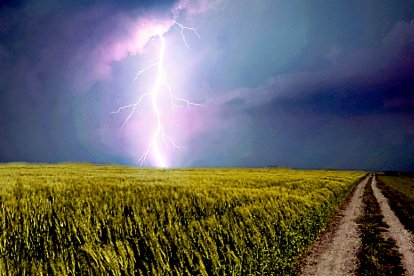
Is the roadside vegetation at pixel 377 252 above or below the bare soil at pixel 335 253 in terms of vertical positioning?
below

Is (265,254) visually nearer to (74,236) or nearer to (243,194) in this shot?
(74,236)

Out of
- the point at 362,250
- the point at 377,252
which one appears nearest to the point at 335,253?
the point at 362,250

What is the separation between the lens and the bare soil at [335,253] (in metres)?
9.66

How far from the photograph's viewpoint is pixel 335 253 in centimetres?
1149

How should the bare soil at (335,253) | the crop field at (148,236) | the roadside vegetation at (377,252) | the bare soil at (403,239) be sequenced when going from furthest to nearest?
the bare soil at (403,239), the roadside vegetation at (377,252), the bare soil at (335,253), the crop field at (148,236)

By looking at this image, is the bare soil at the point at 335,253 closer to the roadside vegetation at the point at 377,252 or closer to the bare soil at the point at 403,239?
the roadside vegetation at the point at 377,252

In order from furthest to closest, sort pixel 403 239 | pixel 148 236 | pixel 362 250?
pixel 403 239 < pixel 362 250 < pixel 148 236

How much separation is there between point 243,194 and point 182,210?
4784 mm

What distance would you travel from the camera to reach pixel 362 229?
15961 millimetres

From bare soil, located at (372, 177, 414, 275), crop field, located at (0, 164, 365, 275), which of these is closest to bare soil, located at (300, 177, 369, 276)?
crop field, located at (0, 164, 365, 275)

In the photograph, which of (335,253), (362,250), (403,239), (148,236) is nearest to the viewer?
(148,236)

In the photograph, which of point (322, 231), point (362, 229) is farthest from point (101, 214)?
point (362, 229)

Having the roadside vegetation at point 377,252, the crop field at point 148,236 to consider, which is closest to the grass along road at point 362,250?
the roadside vegetation at point 377,252

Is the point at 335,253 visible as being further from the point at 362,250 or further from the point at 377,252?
the point at 377,252
